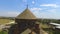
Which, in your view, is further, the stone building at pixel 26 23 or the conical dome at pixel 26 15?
the conical dome at pixel 26 15

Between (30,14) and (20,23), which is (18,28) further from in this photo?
(30,14)

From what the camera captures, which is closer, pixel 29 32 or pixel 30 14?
pixel 29 32

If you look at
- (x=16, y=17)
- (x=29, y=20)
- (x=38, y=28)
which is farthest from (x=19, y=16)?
(x=38, y=28)

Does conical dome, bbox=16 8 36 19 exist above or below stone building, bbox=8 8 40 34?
above

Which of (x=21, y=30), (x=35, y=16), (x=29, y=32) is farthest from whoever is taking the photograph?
(x=35, y=16)

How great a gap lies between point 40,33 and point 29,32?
2746mm

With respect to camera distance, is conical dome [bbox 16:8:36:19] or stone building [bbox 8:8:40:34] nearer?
stone building [bbox 8:8:40:34]

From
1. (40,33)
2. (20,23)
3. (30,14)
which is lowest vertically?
(40,33)

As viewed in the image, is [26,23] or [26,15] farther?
[26,15]

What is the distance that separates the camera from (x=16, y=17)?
67.1 ft

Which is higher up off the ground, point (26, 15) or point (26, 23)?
point (26, 15)

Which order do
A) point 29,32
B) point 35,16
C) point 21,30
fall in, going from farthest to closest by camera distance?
point 35,16 < point 21,30 < point 29,32

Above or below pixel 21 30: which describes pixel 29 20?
above

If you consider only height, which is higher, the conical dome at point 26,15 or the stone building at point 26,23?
the conical dome at point 26,15
